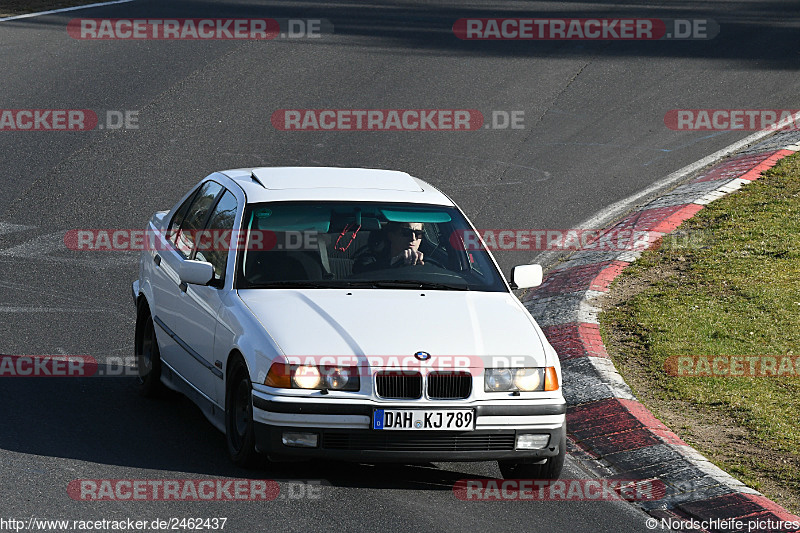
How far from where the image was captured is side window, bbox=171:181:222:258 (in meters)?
8.14

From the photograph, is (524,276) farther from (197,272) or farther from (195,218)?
(195,218)

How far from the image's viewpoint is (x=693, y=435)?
7.61 metres

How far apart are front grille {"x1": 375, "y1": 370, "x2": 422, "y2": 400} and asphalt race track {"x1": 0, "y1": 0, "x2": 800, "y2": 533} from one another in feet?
1.94

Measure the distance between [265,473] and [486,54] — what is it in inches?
566

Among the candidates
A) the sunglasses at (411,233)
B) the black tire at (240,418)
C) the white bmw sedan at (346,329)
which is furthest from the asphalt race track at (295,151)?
the sunglasses at (411,233)

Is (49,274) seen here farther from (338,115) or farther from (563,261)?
(338,115)

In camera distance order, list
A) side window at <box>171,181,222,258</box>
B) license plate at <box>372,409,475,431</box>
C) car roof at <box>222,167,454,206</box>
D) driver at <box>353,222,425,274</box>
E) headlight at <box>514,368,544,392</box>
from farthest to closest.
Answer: side window at <box>171,181,222,258</box>, car roof at <box>222,167,454,206</box>, driver at <box>353,222,425,274</box>, headlight at <box>514,368,544,392</box>, license plate at <box>372,409,475,431</box>

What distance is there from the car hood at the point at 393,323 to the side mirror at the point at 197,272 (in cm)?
28

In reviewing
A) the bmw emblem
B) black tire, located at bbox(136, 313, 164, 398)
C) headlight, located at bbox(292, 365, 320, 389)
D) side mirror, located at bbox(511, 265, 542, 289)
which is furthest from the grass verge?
black tire, located at bbox(136, 313, 164, 398)

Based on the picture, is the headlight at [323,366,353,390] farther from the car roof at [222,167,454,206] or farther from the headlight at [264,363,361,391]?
the car roof at [222,167,454,206]

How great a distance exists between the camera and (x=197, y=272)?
23.5ft

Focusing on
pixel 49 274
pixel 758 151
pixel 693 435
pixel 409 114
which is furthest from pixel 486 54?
pixel 693 435

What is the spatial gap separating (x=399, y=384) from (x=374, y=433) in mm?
293

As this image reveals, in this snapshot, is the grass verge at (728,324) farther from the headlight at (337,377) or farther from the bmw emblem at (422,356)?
the headlight at (337,377)
